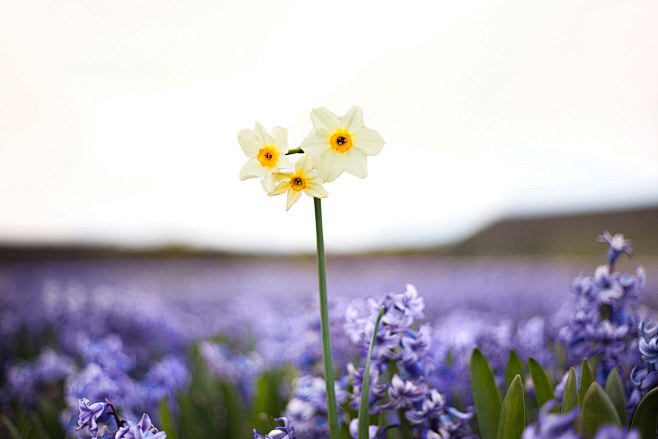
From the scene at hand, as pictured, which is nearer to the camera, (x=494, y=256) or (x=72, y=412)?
(x=72, y=412)

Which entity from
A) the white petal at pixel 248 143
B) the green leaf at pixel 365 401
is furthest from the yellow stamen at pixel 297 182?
the green leaf at pixel 365 401

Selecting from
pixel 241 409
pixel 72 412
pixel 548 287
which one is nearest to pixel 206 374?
pixel 241 409

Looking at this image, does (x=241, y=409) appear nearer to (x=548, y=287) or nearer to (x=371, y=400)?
(x=371, y=400)

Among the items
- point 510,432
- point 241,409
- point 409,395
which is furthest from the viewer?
point 241,409

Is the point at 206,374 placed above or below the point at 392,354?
below

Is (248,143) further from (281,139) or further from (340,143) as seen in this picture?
(340,143)

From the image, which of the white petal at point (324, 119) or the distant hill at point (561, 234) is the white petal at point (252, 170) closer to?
the white petal at point (324, 119)

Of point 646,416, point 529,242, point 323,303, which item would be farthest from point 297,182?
point 529,242

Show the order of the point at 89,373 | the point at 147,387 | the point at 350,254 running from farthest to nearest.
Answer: the point at 350,254 → the point at 147,387 → the point at 89,373
